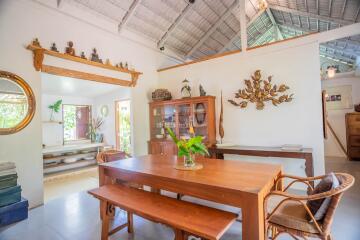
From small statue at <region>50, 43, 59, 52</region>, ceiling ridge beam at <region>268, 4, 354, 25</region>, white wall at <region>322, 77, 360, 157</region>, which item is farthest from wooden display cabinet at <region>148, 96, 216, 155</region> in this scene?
white wall at <region>322, 77, 360, 157</region>

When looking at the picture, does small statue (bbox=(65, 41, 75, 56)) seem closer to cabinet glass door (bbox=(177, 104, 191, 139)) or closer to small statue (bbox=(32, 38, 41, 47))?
small statue (bbox=(32, 38, 41, 47))

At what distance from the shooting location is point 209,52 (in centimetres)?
605

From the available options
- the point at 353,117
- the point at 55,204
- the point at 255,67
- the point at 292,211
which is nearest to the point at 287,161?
the point at 255,67

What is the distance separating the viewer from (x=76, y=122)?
5.86 m

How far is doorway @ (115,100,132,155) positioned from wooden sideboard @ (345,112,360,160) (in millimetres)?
6162

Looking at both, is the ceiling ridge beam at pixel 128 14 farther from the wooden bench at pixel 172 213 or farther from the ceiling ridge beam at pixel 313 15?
the ceiling ridge beam at pixel 313 15

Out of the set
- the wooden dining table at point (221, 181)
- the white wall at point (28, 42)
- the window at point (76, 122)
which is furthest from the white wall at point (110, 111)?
the wooden dining table at point (221, 181)

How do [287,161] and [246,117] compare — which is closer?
[287,161]

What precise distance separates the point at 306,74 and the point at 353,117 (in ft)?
11.1

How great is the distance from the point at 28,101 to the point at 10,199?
1.34m

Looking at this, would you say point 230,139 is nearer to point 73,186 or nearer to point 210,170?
point 210,170

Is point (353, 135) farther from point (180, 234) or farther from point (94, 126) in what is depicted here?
point (94, 126)

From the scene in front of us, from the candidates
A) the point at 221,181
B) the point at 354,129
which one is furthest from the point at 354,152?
the point at 221,181

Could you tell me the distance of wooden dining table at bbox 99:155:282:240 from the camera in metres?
1.37
